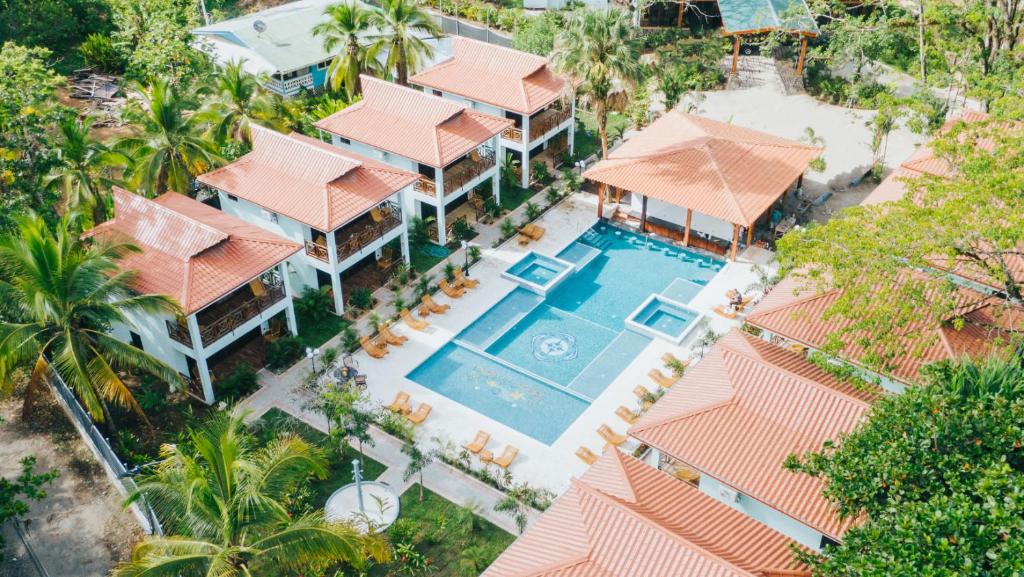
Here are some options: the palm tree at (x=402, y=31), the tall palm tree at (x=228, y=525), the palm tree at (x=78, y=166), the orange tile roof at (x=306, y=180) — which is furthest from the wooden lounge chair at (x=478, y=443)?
the palm tree at (x=402, y=31)

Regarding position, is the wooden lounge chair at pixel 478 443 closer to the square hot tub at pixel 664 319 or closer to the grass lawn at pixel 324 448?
the grass lawn at pixel 324 448

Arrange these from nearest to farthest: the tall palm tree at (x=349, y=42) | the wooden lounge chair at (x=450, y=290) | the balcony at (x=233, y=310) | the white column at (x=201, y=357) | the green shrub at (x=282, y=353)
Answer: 1. the white column at (x=201, y=357)
2. the balcony at (x=233, y=310)
3. the green shrub at (x=282, y=353)
4. the wooden lounge chair at (x=450, y=290)
5. the tall palm tree at (x=349, y=42)

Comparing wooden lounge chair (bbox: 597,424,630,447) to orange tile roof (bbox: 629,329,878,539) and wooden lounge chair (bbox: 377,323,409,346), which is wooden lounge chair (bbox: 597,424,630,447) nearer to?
orange tile roof (bbox: 629,329,878,539)

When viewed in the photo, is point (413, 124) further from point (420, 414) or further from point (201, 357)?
point (201, 357)

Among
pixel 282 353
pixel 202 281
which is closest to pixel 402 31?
pixel 282 353

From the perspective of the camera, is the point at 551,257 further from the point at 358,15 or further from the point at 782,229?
the point at 358,15

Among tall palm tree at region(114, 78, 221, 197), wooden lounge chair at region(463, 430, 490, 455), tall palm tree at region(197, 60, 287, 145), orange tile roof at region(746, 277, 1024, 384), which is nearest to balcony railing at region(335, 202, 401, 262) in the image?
tall palm tree at region(114, 78, 221, 197)

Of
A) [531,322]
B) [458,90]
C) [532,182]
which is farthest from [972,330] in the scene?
[458,90]
